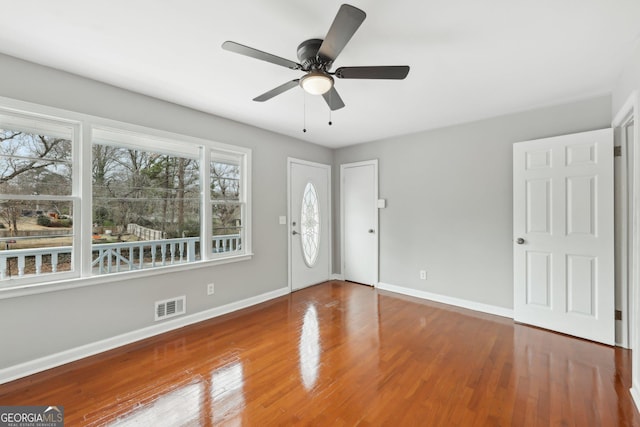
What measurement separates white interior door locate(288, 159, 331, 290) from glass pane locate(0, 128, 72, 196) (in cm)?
258

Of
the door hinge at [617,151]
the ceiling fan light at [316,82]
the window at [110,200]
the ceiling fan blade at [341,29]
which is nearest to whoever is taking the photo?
the ceiling fan blade at [341,29]

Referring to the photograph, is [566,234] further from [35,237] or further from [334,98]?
[35,237]

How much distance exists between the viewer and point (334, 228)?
5.05m

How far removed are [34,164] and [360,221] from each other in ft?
13.0

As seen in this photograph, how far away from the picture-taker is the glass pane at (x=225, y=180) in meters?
3.42

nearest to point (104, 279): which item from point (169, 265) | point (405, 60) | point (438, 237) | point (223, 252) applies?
point (169, 265)

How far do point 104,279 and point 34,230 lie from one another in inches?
25.5

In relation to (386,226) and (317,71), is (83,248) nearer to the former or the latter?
(317,71)

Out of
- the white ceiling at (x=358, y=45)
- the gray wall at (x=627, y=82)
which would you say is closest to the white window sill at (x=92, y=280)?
the white ceiling at (x=358, y=45)

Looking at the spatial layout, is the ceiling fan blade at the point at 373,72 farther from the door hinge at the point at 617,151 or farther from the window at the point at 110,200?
the door hinge at the point at 617,151

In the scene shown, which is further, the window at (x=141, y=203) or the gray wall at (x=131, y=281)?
the window at (x=141, y=203)

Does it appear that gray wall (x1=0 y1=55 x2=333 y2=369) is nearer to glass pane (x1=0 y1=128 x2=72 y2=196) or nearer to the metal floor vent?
the metal floor vent

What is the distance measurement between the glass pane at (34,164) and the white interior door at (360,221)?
3.68m

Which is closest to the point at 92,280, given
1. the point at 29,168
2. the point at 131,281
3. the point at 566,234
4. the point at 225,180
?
the point at 131,281
